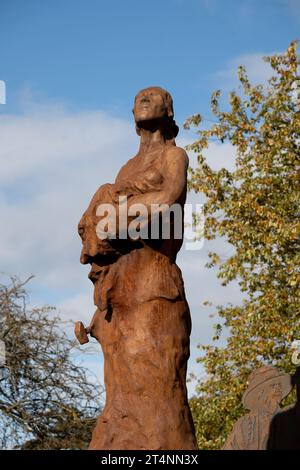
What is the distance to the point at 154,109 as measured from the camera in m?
7.37

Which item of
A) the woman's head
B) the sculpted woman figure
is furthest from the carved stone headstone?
the woman's head

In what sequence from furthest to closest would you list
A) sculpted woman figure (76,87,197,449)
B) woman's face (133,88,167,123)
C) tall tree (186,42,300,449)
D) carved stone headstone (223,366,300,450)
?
tall tree (186,42,300,449) < carved stone headstone (223,366,300,450) < woman's face (133,88,167,123) < sculpted woman figure (76,87,197,449)

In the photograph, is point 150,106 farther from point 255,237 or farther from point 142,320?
point 255,237

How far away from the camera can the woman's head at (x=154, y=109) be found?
7371 millimetres

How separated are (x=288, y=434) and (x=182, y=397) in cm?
295

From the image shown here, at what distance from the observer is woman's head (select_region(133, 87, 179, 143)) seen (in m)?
7.37

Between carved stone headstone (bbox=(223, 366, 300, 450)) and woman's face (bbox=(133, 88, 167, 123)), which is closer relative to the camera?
woman's face (bbox=(133, 88, 167, 123))

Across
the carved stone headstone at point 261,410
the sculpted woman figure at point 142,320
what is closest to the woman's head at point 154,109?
the sculpted woman figure at point 142,320

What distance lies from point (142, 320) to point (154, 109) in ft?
5.81

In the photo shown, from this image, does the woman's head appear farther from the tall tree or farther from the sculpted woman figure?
the tall tree

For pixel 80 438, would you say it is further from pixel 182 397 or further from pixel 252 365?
pixel 182 397

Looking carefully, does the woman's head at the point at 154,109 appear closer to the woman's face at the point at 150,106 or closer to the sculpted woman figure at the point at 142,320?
the woman's face at the point at 150,106

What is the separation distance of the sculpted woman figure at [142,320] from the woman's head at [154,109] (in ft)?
0.93
